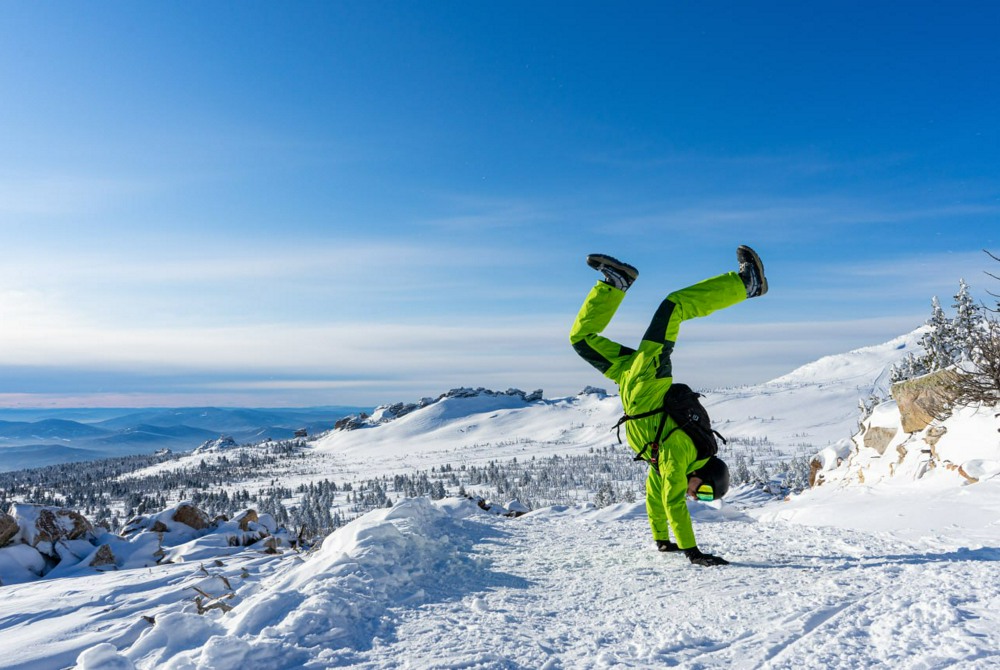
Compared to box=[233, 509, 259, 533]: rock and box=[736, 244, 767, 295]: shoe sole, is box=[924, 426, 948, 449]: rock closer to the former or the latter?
box=[736, 244, 767, 295]: shoe sole

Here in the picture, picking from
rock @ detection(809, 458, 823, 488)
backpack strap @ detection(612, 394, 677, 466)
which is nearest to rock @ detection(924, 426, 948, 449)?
rock @ detection(809, 458, 823, 488)

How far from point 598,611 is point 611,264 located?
122 inches

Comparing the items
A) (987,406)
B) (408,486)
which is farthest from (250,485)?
(987,406)

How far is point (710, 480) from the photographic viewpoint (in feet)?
16.9

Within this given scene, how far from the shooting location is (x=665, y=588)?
4074 mm

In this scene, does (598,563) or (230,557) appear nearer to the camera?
(598,563)

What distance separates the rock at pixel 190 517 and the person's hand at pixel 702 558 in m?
8.35

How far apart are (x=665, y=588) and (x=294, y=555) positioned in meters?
4.01

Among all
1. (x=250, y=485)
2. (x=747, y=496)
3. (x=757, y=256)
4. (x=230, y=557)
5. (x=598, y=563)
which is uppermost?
(x=757, y=256)

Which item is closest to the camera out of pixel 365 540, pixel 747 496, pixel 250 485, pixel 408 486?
pixel 365 540

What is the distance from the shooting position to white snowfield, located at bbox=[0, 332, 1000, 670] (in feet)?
9.16

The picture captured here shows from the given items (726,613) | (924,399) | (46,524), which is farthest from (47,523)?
(924,399)

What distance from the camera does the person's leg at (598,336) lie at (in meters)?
5.73

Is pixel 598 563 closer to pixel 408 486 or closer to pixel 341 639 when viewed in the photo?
pixel 341 639
